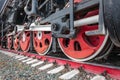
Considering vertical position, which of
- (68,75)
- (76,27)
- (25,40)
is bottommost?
(68,75)

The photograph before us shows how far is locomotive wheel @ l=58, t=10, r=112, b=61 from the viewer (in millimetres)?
2881

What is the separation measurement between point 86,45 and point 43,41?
5.13 feet

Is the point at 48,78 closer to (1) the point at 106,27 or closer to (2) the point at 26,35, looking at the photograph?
(1) the point at 106,27

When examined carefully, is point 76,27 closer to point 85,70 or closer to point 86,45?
point 86,45

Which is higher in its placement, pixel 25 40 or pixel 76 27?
pixel 76 27

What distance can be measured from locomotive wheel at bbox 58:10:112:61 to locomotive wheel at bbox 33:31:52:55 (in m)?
0.68

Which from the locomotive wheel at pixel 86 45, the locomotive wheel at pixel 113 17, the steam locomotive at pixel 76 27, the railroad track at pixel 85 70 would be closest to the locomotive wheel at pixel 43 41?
the steam locomotive at pixel 76 27

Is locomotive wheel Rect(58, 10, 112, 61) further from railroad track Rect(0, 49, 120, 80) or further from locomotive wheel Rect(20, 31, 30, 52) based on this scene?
locomotive wheel Rect(20, 31, 30, 52)

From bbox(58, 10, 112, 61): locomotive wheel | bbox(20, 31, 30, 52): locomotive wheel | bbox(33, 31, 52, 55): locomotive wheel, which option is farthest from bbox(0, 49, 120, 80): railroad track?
bbox(20, 31, 30, 52): locomotive wheel

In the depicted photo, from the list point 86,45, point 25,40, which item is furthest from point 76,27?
point 25,40

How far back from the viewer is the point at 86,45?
10.3 feet

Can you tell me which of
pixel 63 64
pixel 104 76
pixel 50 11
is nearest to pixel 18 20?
pixel 50 11

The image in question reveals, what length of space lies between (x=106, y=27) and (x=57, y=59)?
72.5 inches

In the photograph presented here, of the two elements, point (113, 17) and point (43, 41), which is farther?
point (43, 41)
